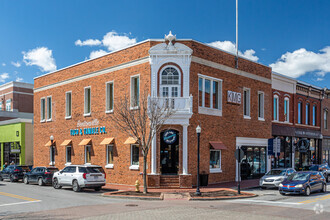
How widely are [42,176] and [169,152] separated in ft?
30.9

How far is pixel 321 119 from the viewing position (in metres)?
40.5

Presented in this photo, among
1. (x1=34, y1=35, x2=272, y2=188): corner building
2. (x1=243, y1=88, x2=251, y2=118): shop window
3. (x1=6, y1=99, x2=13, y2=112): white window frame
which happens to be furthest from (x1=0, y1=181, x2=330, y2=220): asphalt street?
(x1=6, y1=99, x2=13, y2=112): white window frame

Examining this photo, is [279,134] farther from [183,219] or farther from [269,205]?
[183,219]

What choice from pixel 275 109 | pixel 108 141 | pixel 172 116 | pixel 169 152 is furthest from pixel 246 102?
pixel 108 141

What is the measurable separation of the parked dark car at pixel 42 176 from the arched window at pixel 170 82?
9920 mm

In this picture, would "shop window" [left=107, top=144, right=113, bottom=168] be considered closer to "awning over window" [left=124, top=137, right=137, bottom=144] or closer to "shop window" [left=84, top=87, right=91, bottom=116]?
"awning over window" [left=124, top=137, right=137, bottom=144]

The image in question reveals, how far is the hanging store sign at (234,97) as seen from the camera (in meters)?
27.1

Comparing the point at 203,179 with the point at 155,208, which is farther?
the point at 203,179

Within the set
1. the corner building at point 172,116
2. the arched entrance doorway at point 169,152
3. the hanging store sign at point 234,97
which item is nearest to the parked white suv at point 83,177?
the corner building at point 172,116

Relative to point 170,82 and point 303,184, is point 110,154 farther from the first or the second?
point 303,184

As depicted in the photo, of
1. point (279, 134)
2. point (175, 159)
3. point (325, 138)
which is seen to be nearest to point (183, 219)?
point (175, 159)

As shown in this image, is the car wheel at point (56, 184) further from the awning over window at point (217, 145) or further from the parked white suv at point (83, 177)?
the awning over window at point (217, 145)

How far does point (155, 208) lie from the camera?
15289 mm

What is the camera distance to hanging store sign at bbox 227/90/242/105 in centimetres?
2706
